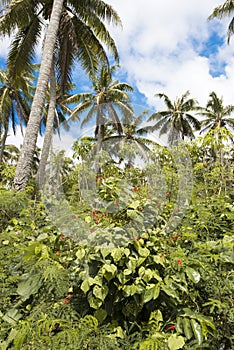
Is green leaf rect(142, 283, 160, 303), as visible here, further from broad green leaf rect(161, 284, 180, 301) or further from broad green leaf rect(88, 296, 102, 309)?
broad green leaf rect(88, 296, 102, 309)

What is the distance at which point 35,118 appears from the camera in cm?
605

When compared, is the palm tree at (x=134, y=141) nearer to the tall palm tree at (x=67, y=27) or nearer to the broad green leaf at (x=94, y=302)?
the broad green leaf at (x=94, y=302)

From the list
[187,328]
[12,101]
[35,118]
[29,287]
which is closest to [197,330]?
[187,328]

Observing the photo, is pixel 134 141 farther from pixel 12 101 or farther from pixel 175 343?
pixel 12 101

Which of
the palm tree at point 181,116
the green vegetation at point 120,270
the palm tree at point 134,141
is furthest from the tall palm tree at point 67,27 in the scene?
the palm tree at point 181,116

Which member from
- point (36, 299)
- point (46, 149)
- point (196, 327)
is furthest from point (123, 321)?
point (46, 149)

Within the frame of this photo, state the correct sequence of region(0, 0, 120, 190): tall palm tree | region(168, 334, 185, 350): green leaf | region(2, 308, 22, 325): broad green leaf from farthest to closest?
1. region(0, 0, 120, 190): tall palm tree
2. region(2, 308, 22, 325): broad green leaf
3. region(168, 334, 185, 350): green leaf

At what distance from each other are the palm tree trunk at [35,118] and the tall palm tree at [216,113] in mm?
20207

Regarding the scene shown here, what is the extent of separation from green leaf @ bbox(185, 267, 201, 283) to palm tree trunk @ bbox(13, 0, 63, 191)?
12.6 ft

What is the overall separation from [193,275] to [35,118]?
5111 millimetres

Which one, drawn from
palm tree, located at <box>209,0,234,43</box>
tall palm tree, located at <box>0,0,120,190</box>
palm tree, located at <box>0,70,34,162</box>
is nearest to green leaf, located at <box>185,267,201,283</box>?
tall palm tree, located at <box>0,0,120,190</box>

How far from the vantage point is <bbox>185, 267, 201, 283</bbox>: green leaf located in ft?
5.77

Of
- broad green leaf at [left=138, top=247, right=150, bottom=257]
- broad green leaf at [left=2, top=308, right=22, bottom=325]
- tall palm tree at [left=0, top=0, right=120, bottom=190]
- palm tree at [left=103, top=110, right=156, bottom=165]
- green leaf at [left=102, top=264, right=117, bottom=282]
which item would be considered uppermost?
tall palm tree at [left=0, top=0, right=120, bottom=190]

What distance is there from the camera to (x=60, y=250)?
7.34ft
